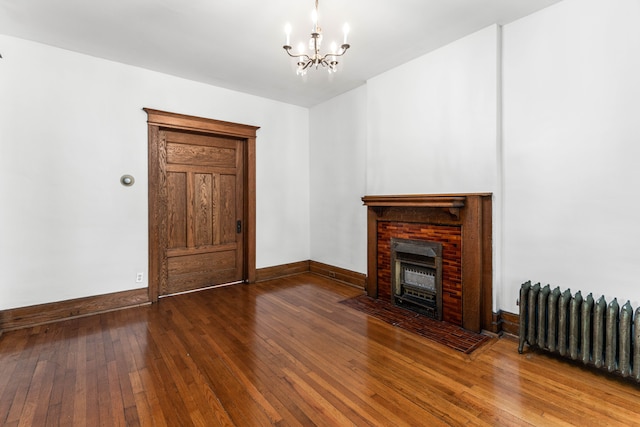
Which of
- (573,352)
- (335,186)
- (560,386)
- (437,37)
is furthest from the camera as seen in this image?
(335,186)

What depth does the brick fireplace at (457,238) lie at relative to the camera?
2904mm

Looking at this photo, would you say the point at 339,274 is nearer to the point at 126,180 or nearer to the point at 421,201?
the point at 421,201

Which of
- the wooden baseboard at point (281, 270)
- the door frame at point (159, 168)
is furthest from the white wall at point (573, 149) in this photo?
the door frame at point (159, 168)

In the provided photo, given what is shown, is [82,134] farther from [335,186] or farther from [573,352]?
[573,352]

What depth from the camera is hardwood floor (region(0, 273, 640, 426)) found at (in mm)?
1798

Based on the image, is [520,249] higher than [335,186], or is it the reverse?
[335,186]

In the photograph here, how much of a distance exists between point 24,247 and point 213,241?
6.63ft

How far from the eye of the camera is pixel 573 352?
2238 millimetres

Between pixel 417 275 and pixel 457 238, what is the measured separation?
2.24 feet

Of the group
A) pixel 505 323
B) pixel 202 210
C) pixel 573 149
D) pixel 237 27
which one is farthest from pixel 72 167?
pixel 573 149

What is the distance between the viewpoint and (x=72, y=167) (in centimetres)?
332

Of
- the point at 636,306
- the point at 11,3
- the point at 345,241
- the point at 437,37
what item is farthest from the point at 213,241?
the point at 636,306

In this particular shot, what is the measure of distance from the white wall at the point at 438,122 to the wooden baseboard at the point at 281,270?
2008 mm

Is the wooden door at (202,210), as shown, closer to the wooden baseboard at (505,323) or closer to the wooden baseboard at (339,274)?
the wooden baseboard at (339,274)
